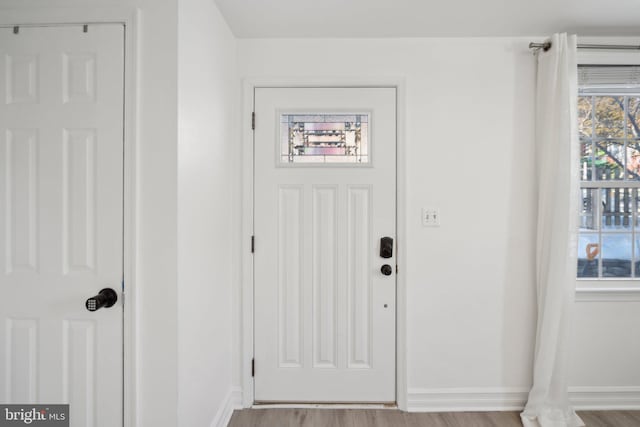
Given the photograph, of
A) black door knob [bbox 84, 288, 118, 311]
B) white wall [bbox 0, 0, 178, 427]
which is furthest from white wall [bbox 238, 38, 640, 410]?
black door knob [bbox 84, 288, 118, 311]

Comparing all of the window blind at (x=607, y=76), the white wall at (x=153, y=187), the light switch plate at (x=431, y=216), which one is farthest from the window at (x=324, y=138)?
the window blind at (x=607, y=76)

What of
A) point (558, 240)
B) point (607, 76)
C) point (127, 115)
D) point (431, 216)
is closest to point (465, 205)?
point (431, 216)

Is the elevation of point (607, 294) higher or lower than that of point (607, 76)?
lower

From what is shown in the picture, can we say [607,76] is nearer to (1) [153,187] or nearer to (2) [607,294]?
(2) [607,294]

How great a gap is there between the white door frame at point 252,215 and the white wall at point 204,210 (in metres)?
0.09

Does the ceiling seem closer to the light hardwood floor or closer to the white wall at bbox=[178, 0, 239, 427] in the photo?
the white wall at bbox=[178, 0, 239, 427]

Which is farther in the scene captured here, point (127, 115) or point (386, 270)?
point (386, 270)

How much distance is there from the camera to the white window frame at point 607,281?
2092 mm

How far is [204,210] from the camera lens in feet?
5.54

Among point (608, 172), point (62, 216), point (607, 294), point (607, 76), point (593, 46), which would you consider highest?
point (593, 46)

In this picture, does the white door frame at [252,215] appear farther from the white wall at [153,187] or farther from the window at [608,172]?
the window at [608,172]

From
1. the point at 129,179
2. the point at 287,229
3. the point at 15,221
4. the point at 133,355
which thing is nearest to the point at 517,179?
the point at 287,229

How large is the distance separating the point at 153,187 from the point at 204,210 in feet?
1.10

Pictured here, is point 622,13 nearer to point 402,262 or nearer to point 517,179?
point 517,179
